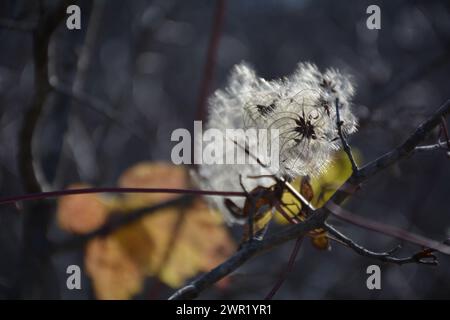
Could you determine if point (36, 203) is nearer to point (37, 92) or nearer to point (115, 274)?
point (115, 274)

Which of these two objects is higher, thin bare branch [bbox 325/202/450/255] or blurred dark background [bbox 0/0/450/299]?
blurred dark background [bbox 0/0/450/299]

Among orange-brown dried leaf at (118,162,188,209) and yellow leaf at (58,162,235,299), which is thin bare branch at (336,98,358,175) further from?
orange-brown dried leaf at (118,162,188,209)

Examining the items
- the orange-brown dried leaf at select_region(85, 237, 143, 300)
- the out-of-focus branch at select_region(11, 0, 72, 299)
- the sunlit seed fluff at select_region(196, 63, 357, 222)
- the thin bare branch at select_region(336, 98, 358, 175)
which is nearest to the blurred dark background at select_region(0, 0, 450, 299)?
the out-of-focus branch at select_region(11, 0, 72, 299)

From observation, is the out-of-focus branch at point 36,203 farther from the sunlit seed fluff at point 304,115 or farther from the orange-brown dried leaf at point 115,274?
the sunlit seed fluff at point 304,115

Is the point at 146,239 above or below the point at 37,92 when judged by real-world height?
below

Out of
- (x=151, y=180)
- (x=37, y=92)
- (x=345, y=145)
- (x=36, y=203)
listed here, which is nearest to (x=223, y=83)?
(x=151, y=180)

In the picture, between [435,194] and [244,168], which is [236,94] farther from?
[435,194]

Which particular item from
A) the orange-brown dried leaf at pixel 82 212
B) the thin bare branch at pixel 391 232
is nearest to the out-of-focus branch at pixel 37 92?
the orange-brown dried leaf at pixel 82 212
